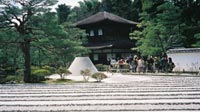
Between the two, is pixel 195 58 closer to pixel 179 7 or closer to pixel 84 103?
pixel 179 7

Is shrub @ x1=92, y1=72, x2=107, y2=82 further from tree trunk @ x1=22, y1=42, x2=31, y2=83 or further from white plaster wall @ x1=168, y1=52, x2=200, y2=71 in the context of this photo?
white plaster wall @ x1=168, y1=52, x2=200, y2=71

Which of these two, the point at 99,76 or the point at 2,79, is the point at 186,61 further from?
the point at 2,79

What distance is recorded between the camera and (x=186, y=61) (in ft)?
89.1

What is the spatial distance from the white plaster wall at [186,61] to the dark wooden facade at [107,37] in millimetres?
10970

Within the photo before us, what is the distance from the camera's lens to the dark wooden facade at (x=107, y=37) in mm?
39562

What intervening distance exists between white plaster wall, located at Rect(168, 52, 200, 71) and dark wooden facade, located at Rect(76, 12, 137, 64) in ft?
36.0

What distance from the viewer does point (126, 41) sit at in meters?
41.0

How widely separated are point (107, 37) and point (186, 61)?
15.2 meters

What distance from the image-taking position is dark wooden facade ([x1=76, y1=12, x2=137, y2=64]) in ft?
130

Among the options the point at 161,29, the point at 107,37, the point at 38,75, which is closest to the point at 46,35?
the point at 38,75

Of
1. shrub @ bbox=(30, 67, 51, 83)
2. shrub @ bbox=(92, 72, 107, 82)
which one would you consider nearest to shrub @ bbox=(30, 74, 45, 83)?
shrub @ bbox=(30, 67, 51, 83)

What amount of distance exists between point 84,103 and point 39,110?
164cm

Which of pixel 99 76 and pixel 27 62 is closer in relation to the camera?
pixel 99 76

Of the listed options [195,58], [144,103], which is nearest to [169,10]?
[195,58]
